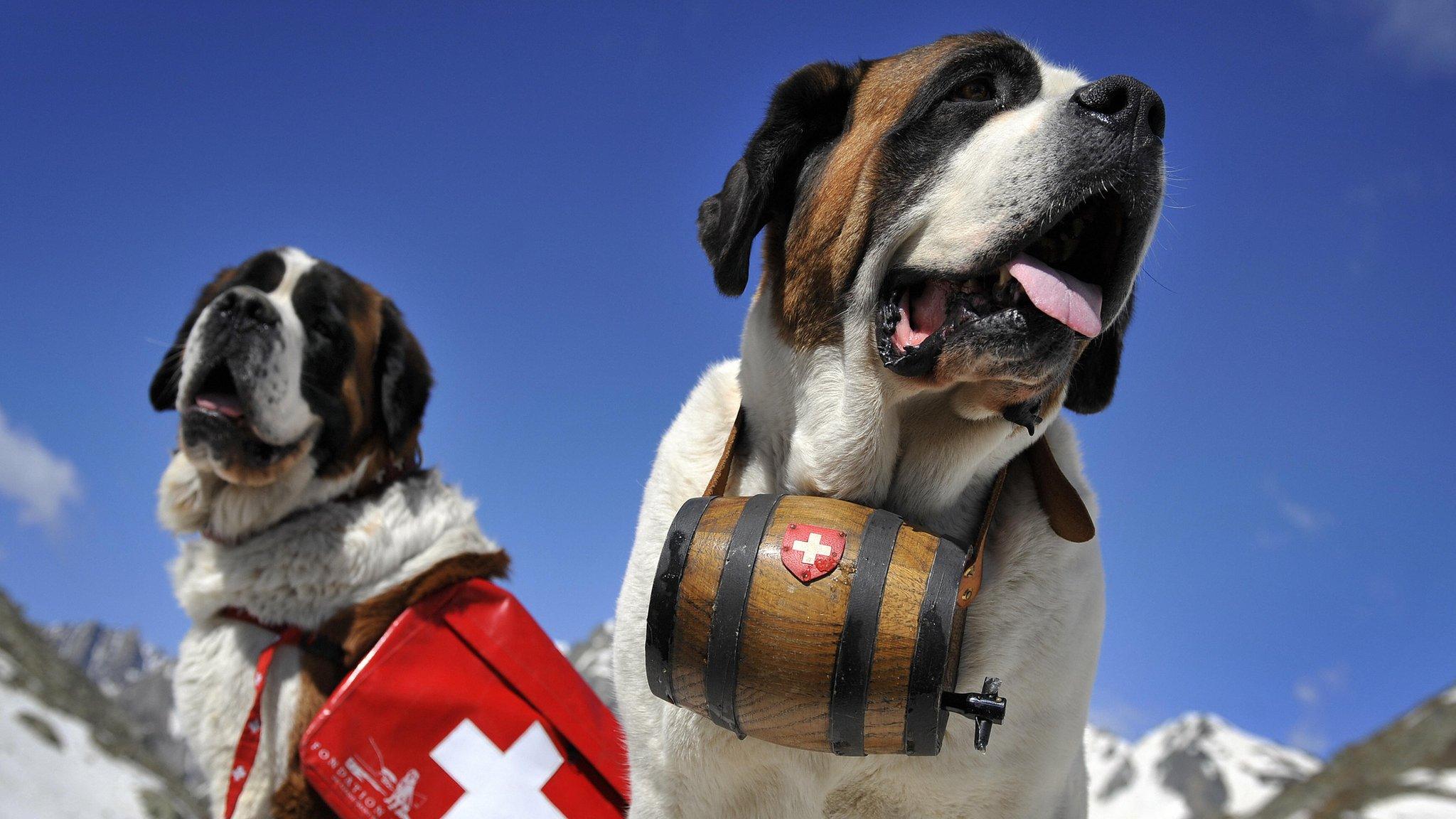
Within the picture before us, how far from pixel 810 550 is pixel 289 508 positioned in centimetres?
273

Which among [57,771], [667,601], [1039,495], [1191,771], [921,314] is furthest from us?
[1191,771]

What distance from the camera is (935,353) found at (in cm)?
202

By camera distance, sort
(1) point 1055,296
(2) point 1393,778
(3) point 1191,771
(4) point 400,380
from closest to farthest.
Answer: (1) point 1055,296
(4) point 400,380
(2) point 1393,778
(3) point 1191,771

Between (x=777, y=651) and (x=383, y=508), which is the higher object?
(x=383, y=508)

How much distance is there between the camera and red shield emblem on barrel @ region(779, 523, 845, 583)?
1.77 m

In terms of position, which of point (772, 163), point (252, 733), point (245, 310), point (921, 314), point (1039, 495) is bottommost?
point (252, 733)

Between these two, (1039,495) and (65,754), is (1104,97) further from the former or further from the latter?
(65,754)

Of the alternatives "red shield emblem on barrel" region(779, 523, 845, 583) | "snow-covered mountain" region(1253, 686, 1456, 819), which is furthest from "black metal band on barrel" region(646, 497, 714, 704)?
"snow-covered mountain" region(1253, 686, 1456, 819)

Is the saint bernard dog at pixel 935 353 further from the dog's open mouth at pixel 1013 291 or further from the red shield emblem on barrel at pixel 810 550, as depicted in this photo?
the red shield emblem on barrel at pixel 810 550

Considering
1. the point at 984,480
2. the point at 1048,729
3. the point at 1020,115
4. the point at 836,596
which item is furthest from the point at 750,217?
the point at 1048,729

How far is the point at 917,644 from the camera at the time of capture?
1.70 metres

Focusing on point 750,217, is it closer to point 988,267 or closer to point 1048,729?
point 988,267

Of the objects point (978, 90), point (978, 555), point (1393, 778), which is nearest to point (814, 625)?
point (978, 555)

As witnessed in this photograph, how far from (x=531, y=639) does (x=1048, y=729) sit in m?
1.91
